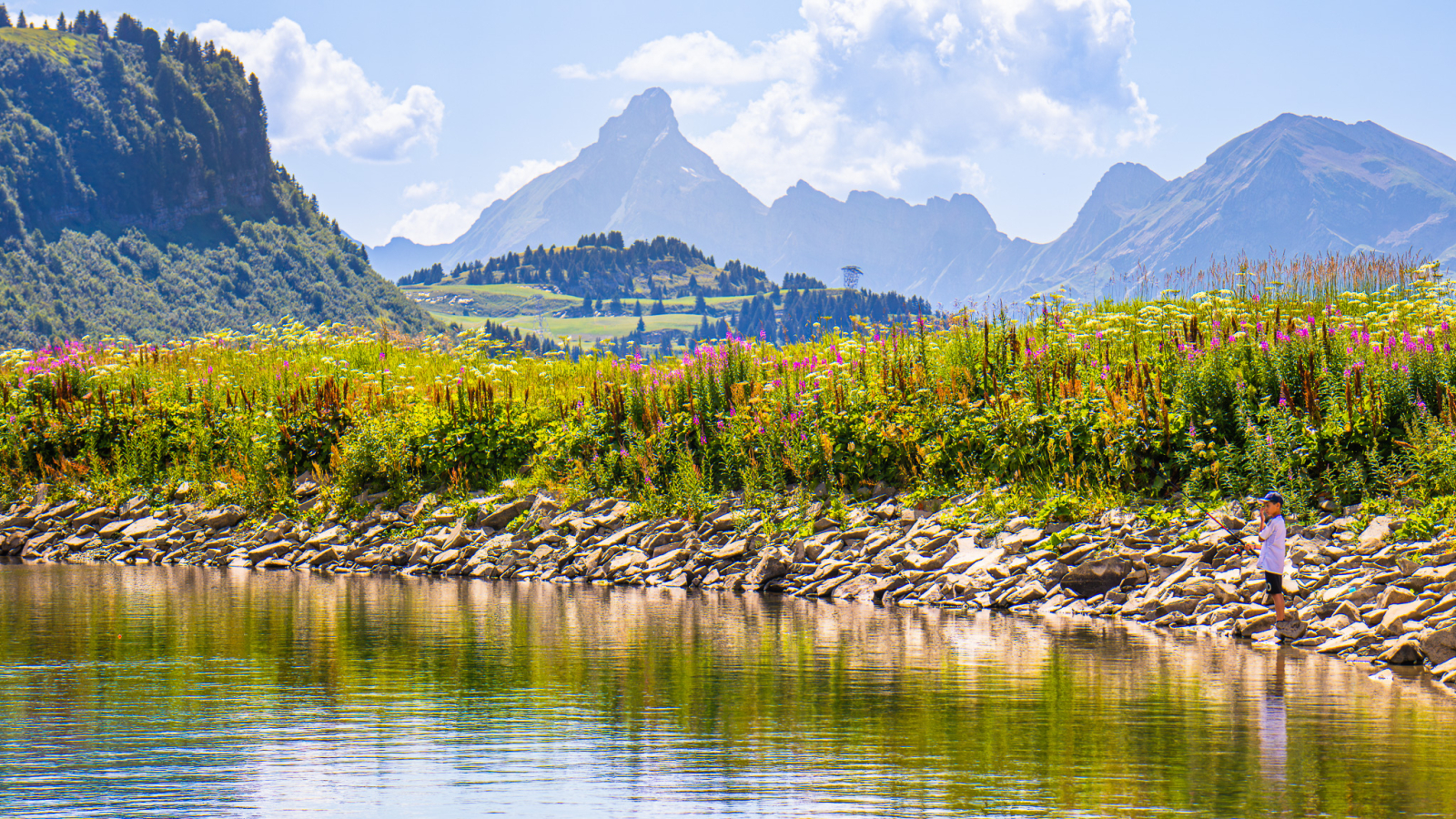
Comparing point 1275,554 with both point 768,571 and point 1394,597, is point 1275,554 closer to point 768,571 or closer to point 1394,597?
point 1394,597

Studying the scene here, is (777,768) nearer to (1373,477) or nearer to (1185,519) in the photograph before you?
(1185,519)

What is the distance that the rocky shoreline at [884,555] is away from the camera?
12.7 metres

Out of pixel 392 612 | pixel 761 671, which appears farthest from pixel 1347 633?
pixel 392 612

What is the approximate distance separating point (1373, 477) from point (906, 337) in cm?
861

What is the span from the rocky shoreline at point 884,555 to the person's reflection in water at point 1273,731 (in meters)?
1.76

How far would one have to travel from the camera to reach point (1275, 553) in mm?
12719

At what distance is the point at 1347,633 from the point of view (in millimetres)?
11938

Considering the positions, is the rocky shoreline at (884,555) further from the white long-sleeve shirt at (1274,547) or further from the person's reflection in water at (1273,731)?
the person's reflection in water at (1273,731)

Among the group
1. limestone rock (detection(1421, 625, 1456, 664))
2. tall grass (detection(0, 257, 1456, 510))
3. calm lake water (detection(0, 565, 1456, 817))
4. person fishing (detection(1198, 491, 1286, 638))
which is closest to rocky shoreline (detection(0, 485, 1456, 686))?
limestone rock (detection(1421, 625, 1456, 664))

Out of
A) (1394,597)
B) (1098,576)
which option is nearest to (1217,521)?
(1098,576)

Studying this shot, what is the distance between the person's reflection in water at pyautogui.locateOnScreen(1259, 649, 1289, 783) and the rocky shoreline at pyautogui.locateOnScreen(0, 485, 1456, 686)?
1765 mm

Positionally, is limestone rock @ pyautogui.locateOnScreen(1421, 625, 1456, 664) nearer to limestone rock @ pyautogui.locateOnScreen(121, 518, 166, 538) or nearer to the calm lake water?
the calm lake water

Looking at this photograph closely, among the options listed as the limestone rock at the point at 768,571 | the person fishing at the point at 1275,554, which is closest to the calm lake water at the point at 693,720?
the person fishing at the point at 1275,554

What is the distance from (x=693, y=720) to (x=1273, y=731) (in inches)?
160
